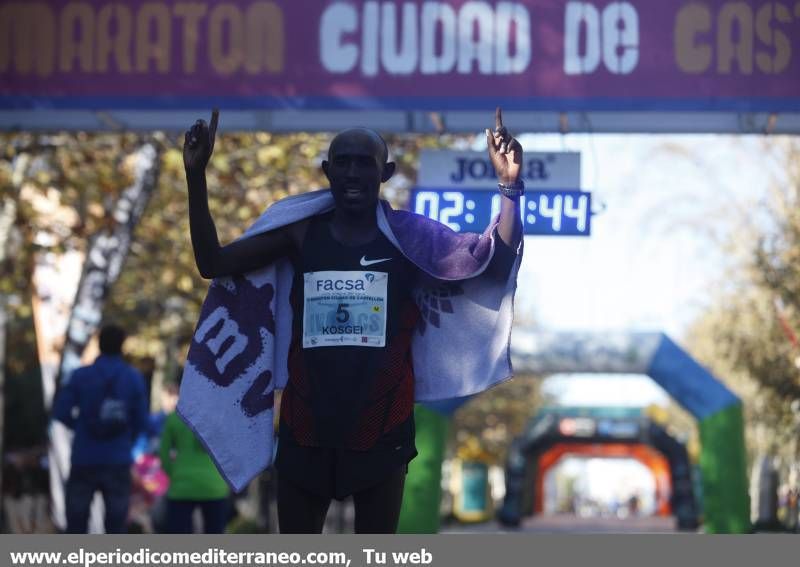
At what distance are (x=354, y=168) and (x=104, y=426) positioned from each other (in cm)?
554

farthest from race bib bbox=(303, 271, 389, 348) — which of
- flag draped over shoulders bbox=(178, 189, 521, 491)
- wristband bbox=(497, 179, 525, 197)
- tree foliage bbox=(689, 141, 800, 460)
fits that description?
tree foliage bbox=(689, 141, 800, 460)

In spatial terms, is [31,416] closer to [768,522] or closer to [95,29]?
[768,522]

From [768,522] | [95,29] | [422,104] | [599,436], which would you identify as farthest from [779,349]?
[599,436]

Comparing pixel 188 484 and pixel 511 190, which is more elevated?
pixel 511 190

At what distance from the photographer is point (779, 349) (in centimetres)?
1925

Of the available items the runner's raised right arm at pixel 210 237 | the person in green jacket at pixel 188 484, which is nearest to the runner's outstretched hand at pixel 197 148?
the runner's raised right arm at pixel 210 237

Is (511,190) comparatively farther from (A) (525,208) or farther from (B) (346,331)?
(A) (525,208)

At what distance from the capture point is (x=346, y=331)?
4684 mm

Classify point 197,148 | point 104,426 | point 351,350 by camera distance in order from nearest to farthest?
point 351,350 → point 197,148 → point 104,426

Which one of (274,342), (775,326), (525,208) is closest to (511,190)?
(274,342)

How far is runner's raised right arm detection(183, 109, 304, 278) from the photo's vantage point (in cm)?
477

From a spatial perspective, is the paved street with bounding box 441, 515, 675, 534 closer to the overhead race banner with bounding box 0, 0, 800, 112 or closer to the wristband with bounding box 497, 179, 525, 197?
the overhead race banner with bounding box 0, 0, 800, 112

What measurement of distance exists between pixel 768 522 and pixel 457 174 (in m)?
12.3

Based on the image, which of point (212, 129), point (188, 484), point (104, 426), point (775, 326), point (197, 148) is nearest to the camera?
point (197, 148)
